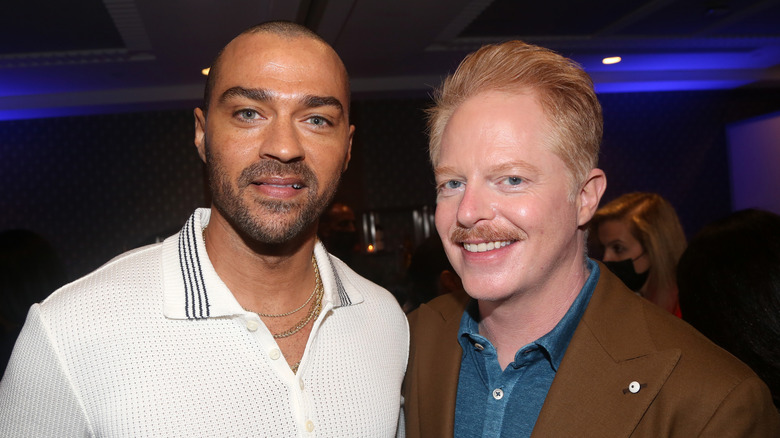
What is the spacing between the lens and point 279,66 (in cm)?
164

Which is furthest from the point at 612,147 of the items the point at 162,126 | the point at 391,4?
the point at 162,126

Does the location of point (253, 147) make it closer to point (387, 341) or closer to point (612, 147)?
point (387, 341)

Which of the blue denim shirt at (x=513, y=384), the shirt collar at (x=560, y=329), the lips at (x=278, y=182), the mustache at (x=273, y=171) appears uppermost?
the mustache at (x=273, y=171)

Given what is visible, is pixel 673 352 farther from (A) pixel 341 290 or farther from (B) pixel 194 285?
(B) pixel 194 285

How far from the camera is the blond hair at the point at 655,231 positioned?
3588 mm

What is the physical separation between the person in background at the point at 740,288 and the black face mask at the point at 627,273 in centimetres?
140

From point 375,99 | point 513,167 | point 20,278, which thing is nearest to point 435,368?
point 513,167

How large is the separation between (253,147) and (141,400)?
26.8 inches

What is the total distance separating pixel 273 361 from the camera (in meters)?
1.49

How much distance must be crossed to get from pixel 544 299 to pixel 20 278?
8.85 ft

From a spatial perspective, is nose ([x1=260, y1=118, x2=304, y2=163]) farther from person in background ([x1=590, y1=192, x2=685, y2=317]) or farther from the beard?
person in background ([x1=590, y1=192, x2=685, y2=317])

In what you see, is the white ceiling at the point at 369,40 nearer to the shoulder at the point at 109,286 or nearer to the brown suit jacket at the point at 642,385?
the shoulder at the point at 109,286

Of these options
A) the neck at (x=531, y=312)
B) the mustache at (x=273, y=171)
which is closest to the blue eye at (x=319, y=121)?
the mustache at (x=273, y=171)

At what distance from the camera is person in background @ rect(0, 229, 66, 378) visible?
2.91 m
